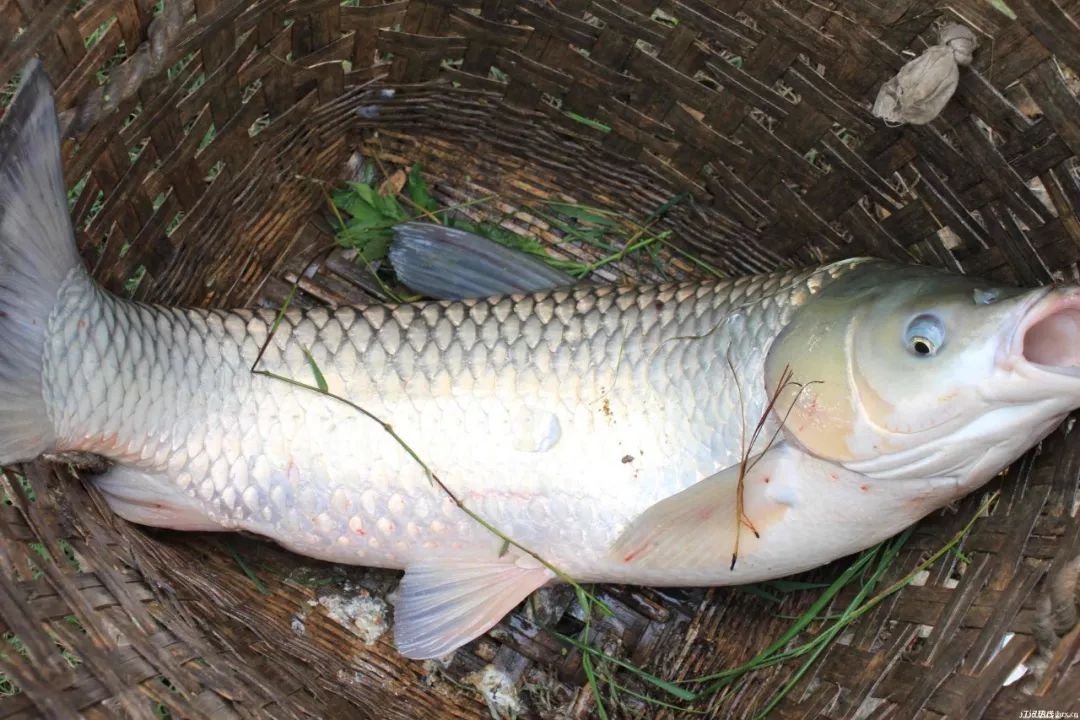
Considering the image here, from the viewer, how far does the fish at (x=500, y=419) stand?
5.82ft

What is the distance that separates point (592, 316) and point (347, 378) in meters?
0.50

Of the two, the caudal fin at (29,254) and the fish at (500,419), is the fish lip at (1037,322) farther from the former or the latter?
the caudal fin at (29,254)

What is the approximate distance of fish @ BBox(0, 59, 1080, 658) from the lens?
1.77 meters

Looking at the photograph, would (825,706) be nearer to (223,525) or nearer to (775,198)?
(775,198)

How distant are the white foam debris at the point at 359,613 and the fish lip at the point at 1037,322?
1.46 meters

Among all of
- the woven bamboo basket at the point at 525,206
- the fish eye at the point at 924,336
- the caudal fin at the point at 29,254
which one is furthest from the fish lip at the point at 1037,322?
the caudal fin at the point at 29,254

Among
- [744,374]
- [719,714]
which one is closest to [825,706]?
[719,714]

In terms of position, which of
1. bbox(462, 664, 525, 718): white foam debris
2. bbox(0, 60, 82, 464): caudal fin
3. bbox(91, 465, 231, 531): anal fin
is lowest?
bbox(462, 664, 525, 718): white foam debris

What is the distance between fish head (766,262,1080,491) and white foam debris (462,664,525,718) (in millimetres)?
947

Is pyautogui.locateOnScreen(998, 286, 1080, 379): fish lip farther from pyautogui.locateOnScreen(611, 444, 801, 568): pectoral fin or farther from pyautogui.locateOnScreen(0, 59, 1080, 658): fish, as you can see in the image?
pyautogui.locateOnScreen(611, 444, 801, 568): pectoral fin

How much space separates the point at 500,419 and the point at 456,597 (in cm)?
42

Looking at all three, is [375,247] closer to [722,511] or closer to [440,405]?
[440,405]

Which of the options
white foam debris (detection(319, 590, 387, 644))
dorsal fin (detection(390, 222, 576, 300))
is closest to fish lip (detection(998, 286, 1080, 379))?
dorsal fin (detection(390, 222, 576, 300))

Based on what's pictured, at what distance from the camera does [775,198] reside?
2301 mm
